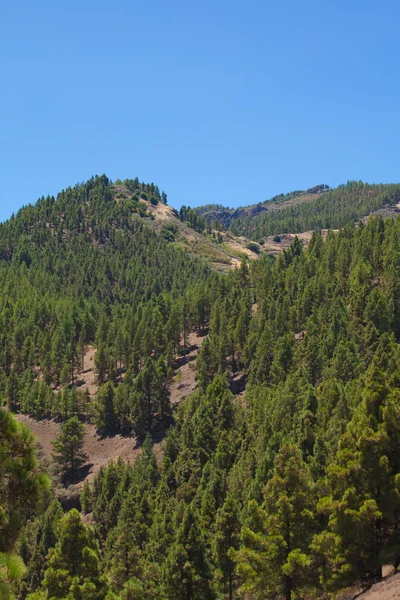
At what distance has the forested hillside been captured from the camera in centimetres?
2523

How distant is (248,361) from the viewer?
101m

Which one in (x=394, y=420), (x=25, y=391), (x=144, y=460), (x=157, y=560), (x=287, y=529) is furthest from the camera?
(x=25, y=391)

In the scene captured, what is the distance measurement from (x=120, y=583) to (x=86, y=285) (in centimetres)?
15473

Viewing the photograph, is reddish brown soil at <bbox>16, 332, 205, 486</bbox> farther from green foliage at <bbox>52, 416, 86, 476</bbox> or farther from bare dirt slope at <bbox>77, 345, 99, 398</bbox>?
green foliage at <bbox>52, 416, 86, 476</bbox>

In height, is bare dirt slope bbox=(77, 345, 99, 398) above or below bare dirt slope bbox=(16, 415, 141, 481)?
above

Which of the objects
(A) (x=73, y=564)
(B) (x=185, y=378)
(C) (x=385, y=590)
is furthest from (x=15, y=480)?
(B) (x=185, y=378)

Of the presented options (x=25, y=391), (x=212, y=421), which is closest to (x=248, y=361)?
(x=212, y=421)

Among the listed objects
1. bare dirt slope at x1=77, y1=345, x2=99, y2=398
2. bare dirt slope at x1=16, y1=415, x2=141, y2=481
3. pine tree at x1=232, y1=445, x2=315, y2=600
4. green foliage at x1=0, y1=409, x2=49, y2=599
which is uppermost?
green foliage at x1=0, y1=409, x2=49, y2=599

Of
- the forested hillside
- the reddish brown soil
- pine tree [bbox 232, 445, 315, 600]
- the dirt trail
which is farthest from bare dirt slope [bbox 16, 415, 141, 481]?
pine tree [bbox 232, 445, 315, 600]

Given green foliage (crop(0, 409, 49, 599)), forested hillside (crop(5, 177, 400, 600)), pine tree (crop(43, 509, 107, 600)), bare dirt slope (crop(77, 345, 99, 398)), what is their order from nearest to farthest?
green foliage (crop(0, 409, 49, 599)), forested hillside (crop(5, 177, 400, 600)), pine tree (crop(43, 509, 107, 600)), bare dirt slope (crop(77, 345, 99, 398))

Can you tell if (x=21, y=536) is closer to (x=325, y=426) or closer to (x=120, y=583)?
(x=120, y=583)

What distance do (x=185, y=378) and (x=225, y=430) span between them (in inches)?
1632

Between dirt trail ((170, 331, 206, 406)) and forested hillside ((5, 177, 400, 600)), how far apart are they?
5019 mm

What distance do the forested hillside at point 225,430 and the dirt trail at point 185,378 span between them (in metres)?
5.02
